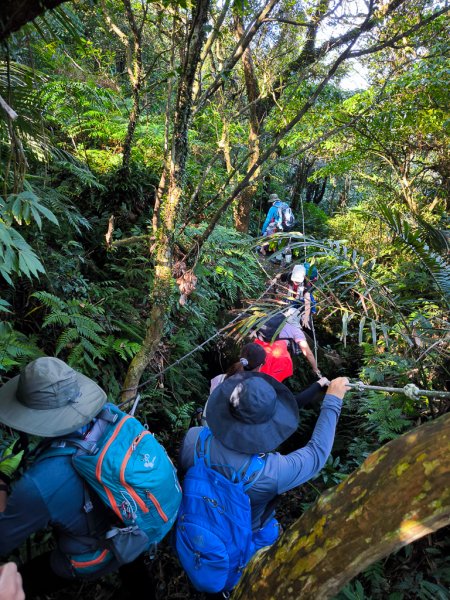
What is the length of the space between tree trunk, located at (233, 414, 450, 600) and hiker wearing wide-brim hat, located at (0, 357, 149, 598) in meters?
1.04

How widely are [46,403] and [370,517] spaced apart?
1511 millimetres

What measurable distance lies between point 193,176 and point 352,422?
4593 mm

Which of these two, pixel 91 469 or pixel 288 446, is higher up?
pixel 91 469

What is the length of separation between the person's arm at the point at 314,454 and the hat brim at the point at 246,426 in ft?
0.47

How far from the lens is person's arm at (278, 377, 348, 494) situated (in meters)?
2.16

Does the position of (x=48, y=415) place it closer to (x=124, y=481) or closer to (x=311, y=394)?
(x=124, y=481)

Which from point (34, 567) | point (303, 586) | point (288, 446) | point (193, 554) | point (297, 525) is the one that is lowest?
point (288, 446)

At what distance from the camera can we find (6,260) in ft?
7.86

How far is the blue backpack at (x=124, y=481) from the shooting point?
181 centimetres

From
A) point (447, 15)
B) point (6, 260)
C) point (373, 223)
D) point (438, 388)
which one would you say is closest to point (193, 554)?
point (6, 260)

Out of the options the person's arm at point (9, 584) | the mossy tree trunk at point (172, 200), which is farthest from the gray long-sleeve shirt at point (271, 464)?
the mossy tree trunk at point (172, 200)

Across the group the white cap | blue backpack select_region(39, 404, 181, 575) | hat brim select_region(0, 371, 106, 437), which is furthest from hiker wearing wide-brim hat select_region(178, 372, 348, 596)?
the white cap

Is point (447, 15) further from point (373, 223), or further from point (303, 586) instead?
point (303, 586)

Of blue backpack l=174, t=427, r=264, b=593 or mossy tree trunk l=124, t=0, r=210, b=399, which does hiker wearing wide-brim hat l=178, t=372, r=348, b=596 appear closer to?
blue backpack l=174, t=427, r=264, b=593
